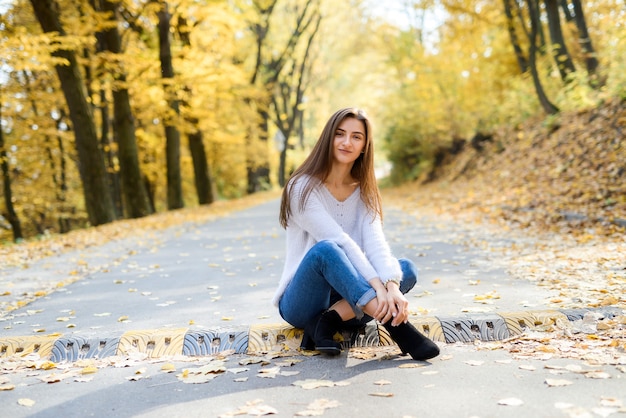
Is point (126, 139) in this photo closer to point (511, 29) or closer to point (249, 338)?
point (511, 29)

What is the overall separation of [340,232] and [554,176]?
10083 millimetres

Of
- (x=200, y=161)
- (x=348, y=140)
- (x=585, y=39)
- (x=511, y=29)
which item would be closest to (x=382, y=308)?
(x=348, y=140)

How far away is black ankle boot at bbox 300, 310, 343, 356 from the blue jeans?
7 centimetres

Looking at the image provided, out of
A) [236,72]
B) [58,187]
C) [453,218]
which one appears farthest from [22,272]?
[58,187]

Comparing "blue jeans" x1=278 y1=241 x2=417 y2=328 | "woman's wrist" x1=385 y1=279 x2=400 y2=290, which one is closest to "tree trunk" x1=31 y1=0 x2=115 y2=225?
"blue jeans" x1=278 y1=241 x2=417 y2=328

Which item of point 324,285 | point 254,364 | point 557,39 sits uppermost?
point 557,39

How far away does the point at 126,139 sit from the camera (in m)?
17.3

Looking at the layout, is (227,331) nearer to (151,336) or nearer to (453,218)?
(151,336)

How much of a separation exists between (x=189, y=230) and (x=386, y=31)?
74.5 feet

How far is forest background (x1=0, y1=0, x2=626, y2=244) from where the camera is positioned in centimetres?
1303

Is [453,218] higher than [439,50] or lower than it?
lower

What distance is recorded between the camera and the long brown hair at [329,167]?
13.5 ft

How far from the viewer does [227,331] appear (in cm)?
425

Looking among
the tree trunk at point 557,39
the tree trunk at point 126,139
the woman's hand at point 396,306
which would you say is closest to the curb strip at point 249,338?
the woman's hand at point 396,306
